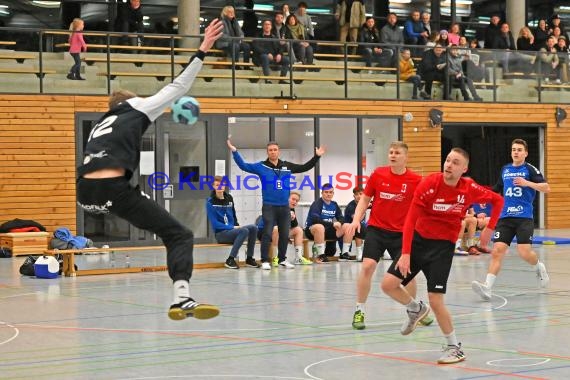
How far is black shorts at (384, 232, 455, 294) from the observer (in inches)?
375

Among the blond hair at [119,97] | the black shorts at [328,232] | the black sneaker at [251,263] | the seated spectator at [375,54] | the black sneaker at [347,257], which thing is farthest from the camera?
the seated spectator at [375,54]

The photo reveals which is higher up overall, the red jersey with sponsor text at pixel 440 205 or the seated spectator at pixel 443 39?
the seated spectator at pixel 443 39

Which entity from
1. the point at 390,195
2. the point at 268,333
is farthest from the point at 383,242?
the point at 268,333

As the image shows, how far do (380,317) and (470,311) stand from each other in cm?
119

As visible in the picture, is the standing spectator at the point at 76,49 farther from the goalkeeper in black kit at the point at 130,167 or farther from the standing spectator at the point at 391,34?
the goalkeeper in black kit at the point at 130,167

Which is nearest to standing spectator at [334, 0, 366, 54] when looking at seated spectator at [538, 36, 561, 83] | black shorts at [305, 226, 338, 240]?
seated spectator at [538, 36, 561, 83]

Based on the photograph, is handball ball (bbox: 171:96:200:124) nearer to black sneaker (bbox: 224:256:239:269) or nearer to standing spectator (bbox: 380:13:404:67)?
black sneaker (bbox: 224:256:239:269)

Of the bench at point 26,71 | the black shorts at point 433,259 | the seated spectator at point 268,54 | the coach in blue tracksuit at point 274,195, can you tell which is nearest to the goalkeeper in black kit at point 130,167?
the black shorts at point 433,259

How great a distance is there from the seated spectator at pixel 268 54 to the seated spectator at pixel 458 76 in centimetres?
467

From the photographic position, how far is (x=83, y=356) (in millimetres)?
9898

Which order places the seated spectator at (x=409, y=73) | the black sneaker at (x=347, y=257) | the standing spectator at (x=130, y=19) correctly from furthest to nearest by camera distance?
the seated spectator at (x=409, y=73) → the standing spectator at (x=130, y=19) → the black sneaker at (x=347, y=257)

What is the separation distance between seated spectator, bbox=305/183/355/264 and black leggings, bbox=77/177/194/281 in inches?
459

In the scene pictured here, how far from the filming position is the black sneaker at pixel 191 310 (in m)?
8.47

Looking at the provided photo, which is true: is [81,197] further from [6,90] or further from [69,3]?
[69,3]
